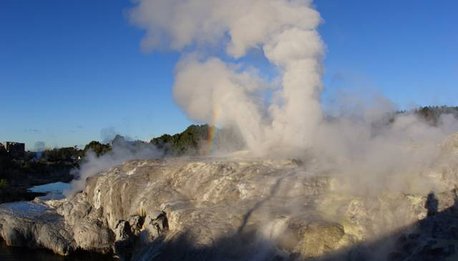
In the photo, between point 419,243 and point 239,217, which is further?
point 239,217

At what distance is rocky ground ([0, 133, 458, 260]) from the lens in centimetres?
1558

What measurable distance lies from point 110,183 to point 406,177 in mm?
13425

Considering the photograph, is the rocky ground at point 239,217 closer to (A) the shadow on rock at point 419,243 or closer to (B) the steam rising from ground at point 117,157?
(A) the shadow on rock at point 419,243

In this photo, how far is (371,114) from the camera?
86.3 ft

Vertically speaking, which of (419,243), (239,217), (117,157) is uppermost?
(117,157)

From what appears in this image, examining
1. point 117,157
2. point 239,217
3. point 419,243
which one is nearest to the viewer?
point 419,243

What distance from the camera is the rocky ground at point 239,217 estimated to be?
1558cm

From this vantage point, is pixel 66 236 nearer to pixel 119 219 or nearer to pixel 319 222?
pixel 119 219

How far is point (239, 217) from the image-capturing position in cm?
1838

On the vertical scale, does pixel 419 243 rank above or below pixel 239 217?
below

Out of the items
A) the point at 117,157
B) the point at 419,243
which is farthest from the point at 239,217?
the point at 117,157

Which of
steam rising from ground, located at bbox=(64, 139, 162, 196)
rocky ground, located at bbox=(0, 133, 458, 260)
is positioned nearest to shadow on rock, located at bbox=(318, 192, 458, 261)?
rocky ground, located at bbox=(0, 133, 458, 260)

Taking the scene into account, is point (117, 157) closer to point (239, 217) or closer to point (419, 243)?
point (239, 217)

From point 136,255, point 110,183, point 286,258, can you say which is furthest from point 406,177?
point 110,183
